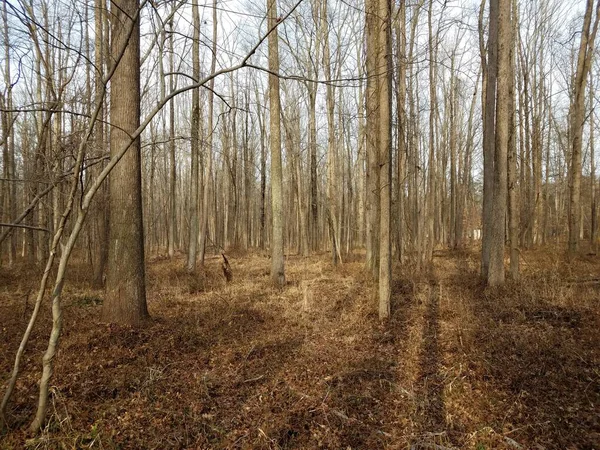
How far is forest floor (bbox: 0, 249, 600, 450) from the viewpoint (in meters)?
3.06

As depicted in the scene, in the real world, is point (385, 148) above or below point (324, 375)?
above

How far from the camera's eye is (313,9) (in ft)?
50.1

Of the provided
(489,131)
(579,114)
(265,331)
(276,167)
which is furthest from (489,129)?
(265,331)

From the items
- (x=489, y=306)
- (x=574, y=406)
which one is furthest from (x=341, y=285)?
(x=574, y=406)

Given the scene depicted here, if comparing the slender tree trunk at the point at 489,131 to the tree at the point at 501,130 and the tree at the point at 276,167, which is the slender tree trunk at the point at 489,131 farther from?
the tree at the point at 276,167

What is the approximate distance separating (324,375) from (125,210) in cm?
352

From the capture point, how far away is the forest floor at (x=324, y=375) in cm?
306

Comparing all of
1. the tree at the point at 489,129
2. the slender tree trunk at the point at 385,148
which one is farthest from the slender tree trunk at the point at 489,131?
the slender tree trunk at the point at 385,148

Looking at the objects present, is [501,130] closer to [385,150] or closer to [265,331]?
[385,150]

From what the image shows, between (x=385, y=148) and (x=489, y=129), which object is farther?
(x=489, y=129)

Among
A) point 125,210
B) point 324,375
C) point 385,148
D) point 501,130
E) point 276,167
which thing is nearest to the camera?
point 324,375

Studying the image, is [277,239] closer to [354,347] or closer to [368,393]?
[354,347]

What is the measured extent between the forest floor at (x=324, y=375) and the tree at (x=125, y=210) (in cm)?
39

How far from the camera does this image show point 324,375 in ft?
14.0
